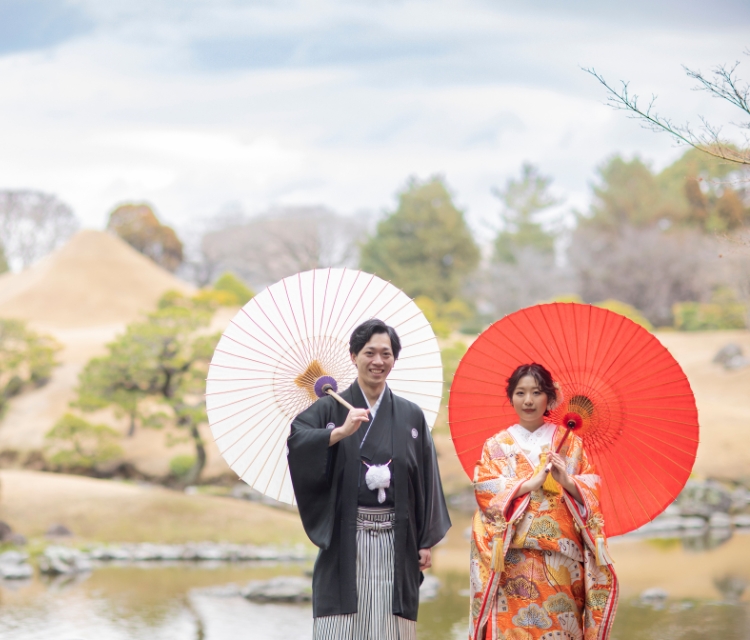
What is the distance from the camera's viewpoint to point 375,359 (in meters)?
3.26

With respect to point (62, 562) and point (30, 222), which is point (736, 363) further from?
point (30, 222)

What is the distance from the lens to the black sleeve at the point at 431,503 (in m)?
3.30

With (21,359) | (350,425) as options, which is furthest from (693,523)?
(21,359)

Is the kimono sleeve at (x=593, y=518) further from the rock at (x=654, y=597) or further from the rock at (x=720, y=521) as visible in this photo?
the rock at (x=720, y=521)

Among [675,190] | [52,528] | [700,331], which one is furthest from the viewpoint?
[675,190]

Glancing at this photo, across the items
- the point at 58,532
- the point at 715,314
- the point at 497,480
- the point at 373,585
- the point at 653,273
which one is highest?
the point at 653,273

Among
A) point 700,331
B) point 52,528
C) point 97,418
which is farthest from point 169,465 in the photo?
point 700,331

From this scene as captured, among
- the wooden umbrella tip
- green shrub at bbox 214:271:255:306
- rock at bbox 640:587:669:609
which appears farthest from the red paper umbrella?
green shrub at bbox 214:271:255:306

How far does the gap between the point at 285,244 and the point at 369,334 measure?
105ft

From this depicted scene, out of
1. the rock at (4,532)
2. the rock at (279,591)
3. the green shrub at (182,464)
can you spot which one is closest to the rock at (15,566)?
the rock at (4,532)

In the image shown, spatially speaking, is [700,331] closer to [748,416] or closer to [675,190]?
[748,416]

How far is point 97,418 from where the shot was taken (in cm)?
1781

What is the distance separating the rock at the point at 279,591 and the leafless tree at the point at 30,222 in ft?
105

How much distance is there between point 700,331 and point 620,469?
22.5m
